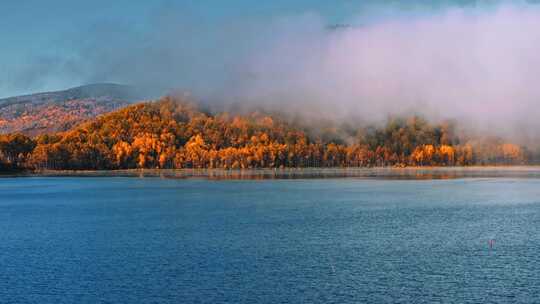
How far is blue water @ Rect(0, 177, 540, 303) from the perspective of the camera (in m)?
31.9

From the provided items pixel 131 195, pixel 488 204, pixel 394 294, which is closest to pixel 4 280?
pixel 394 294

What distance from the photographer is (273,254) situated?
42312mm

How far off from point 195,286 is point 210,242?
48.0 ft

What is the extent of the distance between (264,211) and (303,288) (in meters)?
38.7

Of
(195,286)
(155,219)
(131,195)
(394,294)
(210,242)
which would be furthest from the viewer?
(131,195)

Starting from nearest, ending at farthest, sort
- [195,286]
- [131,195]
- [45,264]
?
[195,286] → [45,264] → [131,195]

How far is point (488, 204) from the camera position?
7794 centimetres

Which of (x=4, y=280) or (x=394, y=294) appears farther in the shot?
(x=4, y=280)

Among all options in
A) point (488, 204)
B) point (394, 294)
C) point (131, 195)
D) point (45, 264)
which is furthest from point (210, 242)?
point (131, 195)

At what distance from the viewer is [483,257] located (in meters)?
40.5

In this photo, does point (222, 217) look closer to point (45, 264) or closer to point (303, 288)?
point (45, 264)

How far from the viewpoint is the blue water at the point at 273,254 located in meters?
31.9

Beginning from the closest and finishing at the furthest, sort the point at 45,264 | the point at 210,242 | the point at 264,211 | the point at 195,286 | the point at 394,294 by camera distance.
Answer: the point at 394,294 < the point at 195,286 < the point at 45,264 < the point at 210,242 < the point at 264,211

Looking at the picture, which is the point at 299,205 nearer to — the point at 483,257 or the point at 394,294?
the point at 483,257
